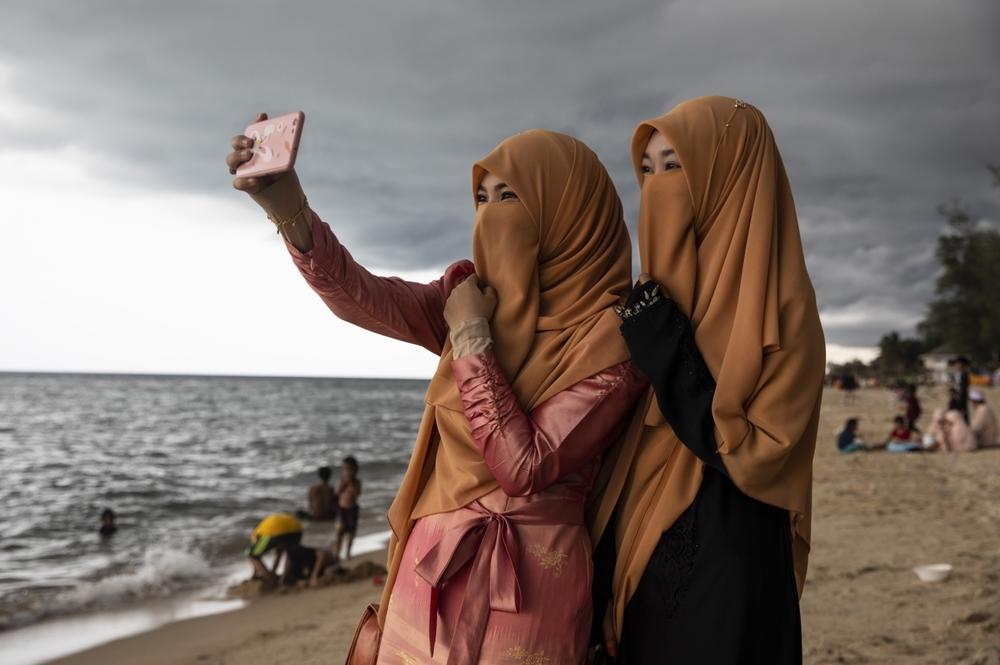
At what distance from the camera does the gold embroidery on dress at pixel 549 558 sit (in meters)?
1.72

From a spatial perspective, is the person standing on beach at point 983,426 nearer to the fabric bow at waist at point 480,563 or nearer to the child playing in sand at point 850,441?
the child playing in sand at point 850,441

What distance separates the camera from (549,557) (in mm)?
1724

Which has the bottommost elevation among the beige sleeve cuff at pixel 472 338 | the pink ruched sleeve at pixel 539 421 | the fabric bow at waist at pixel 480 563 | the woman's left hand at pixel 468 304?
the fabric bow at waist at pixel 480 563

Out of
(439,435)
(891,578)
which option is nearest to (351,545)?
(891,578)

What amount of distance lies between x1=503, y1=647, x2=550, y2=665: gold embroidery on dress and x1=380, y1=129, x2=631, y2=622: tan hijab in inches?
13.1

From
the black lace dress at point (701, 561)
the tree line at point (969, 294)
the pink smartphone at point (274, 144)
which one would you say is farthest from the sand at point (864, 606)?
the tree line at point (969, 294)

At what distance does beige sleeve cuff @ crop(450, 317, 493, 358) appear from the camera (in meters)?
1.75

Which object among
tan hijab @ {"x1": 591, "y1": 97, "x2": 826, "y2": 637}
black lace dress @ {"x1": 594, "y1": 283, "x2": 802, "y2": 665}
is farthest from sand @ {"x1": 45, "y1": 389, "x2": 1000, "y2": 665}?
tan hijab @ {"x1": 591, "y1": 97, "x2": 826, "y2": 637}

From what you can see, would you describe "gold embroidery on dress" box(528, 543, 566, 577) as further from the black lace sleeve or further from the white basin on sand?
the white basin on sand

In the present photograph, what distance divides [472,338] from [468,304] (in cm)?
9

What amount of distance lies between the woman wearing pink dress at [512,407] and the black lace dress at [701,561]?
11 cm

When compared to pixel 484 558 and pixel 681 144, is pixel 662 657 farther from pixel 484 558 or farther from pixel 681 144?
pixel 681 144

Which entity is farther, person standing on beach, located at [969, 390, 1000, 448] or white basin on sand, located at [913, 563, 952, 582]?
person standing on beach, located at [969, 390, 1000, 448]

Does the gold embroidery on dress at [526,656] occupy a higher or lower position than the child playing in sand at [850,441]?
higher
